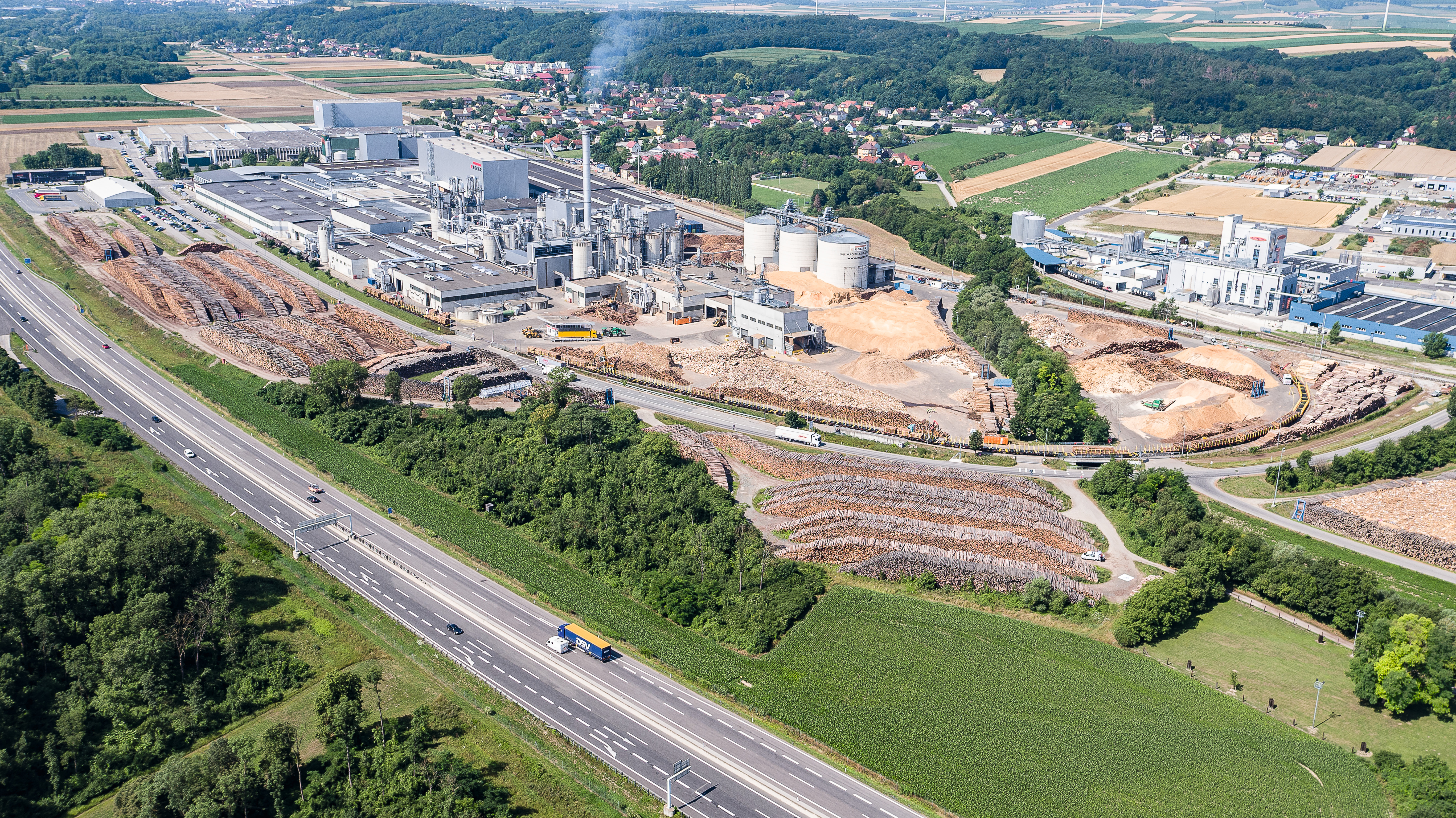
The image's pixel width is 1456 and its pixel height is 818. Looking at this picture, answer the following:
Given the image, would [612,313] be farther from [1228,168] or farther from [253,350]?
[1228,168]

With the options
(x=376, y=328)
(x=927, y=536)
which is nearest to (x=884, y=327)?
(x=927, y=536)

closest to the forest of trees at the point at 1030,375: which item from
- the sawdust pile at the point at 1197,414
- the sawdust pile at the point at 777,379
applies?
the sawdust pile at the point at 1197,414

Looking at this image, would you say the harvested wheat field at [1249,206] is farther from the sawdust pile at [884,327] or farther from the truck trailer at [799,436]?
the truck trailer at [799,436]

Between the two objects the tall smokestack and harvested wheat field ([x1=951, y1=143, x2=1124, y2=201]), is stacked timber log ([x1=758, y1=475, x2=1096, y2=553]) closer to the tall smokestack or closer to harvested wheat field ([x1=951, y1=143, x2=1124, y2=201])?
the tall smokestack

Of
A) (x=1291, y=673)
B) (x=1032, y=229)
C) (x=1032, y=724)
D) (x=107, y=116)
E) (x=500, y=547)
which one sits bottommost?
(x=1032, y=724)

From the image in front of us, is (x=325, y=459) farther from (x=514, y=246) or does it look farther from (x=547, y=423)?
(x=514, y=246)

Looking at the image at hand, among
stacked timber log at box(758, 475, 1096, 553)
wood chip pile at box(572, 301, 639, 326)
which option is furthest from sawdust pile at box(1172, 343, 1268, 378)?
wood chip pile at box(572, 301, 639, 326)
